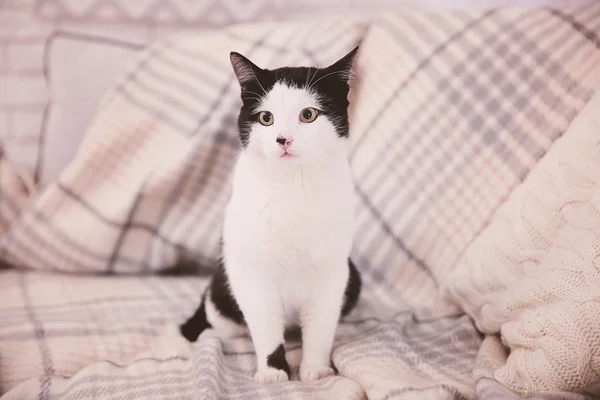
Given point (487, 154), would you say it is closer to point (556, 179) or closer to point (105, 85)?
point (556, 179)

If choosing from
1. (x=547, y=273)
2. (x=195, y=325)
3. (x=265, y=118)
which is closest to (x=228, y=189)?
(x=195, y=325)

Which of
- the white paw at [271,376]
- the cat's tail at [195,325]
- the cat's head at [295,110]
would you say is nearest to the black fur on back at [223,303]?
the cat's tail at [195,325]

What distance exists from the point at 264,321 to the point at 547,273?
0.50 metres

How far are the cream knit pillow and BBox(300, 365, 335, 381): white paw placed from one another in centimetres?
29

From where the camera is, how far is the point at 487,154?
1.22 metres

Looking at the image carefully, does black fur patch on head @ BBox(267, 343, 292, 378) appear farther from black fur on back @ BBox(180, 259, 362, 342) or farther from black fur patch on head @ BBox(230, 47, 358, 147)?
black fur patch on head @ BBox(230, 47, 358, 147)

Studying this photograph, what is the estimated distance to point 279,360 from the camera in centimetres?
96

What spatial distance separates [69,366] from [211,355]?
29cm

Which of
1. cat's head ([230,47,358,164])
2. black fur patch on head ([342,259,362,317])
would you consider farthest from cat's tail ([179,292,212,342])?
cat's head ([230,47,358,164])

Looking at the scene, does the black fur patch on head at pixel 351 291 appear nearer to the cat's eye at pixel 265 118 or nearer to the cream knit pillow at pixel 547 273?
the cream knit pillow at pixel 547 273

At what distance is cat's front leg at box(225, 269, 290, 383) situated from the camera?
938 mm

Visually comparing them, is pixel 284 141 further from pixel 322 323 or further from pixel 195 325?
pixel 195 325

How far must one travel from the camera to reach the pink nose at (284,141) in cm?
84

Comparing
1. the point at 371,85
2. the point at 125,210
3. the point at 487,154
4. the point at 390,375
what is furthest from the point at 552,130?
the point at 125,210
